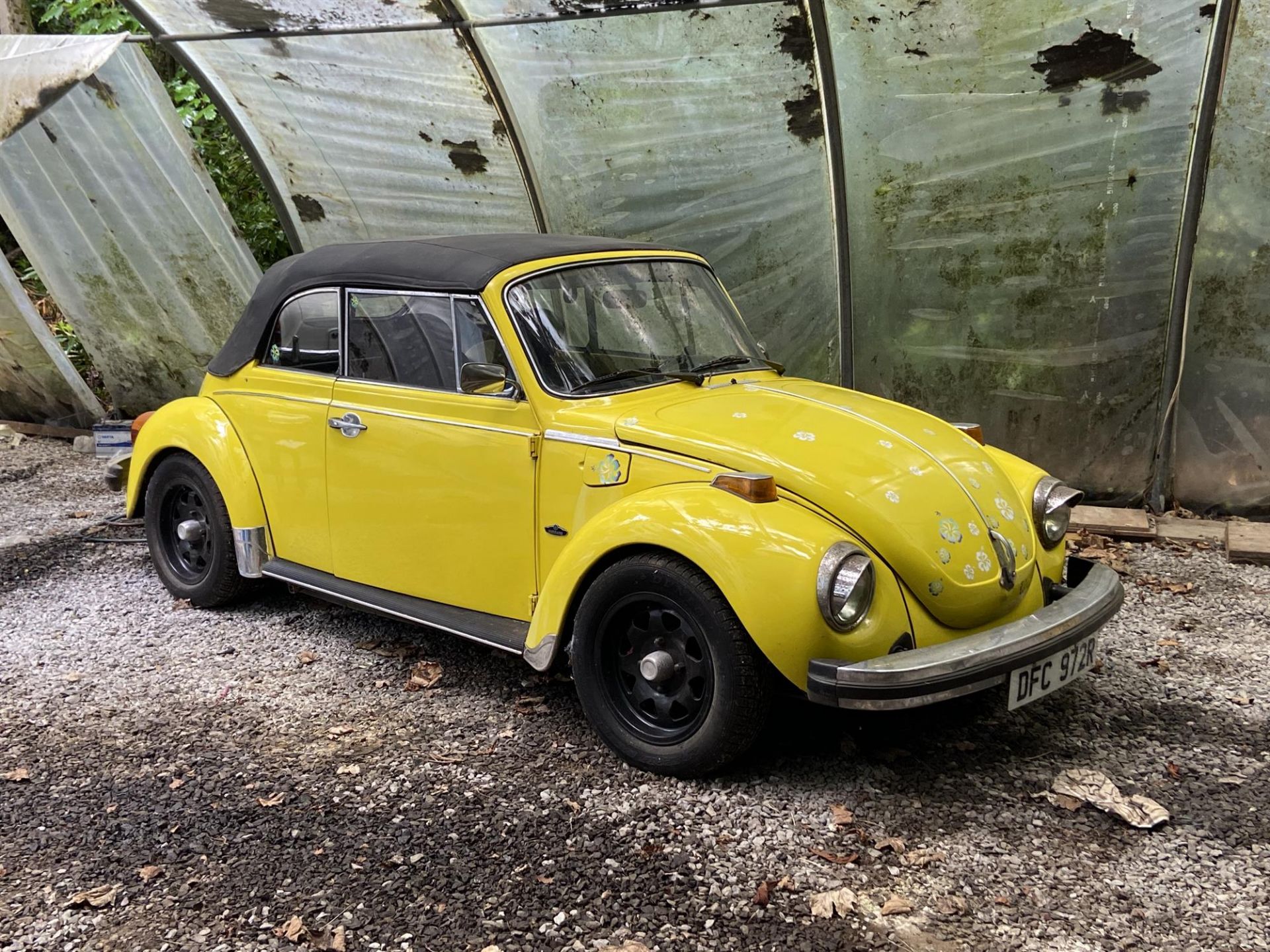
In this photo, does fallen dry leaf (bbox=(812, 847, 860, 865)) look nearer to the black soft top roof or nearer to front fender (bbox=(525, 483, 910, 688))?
front fender (bbox=(525, 483, 910, 688))

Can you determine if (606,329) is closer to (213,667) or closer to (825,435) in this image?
(825,435)

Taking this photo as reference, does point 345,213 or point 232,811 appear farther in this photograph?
point 345,213

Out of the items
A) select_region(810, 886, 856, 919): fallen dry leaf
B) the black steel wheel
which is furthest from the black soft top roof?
select_region(810, 886, 856, 919): fallen dry leaf

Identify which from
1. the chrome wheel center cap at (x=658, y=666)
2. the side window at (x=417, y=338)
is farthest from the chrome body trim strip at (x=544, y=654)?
the side window at (x=417, y=338)

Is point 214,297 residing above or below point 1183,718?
above

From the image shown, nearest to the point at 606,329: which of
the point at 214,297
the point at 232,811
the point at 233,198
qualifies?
the point at 232,811

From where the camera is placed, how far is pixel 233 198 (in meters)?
11.0

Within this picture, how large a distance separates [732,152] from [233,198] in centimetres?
653

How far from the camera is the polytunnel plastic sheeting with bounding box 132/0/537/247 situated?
22.1 ft

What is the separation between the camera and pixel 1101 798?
140 inches

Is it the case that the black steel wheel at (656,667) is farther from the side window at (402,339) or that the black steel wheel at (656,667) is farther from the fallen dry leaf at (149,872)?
the fallen dry leaf at (149,872)

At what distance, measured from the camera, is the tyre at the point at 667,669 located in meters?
3.41

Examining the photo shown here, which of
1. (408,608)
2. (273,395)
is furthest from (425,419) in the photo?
(273,395)

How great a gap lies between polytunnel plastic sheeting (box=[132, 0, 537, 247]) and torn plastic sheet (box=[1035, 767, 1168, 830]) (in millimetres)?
5380
